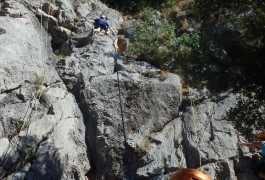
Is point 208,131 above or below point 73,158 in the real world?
above

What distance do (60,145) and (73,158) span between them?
0.43 m

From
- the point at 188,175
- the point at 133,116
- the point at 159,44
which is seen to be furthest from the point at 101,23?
the point at 188,175

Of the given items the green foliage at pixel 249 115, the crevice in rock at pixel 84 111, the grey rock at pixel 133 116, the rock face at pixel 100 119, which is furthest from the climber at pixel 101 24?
the green foliage at pixel 249 115

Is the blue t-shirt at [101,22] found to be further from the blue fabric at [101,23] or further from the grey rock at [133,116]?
the grey rock at [133,116]

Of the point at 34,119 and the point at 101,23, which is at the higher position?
the point at 101,23

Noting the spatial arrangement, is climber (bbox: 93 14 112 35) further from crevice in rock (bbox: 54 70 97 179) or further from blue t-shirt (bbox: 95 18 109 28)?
crevice in rock (bbox: 54 70 97 179)

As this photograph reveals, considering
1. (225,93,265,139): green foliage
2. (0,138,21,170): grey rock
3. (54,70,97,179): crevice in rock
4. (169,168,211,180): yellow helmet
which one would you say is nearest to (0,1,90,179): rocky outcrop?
(0,138,21,170): grey rock

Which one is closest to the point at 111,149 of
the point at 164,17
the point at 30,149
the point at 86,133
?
the point at 86,133

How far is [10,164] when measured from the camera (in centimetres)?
877

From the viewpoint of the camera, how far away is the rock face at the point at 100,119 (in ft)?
30.3

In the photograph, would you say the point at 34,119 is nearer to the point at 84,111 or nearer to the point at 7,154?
the point at 7,154

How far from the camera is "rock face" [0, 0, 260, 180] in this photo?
924 cm

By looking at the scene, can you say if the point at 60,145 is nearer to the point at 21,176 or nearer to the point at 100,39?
the point at 21,176

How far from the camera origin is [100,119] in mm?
10109
